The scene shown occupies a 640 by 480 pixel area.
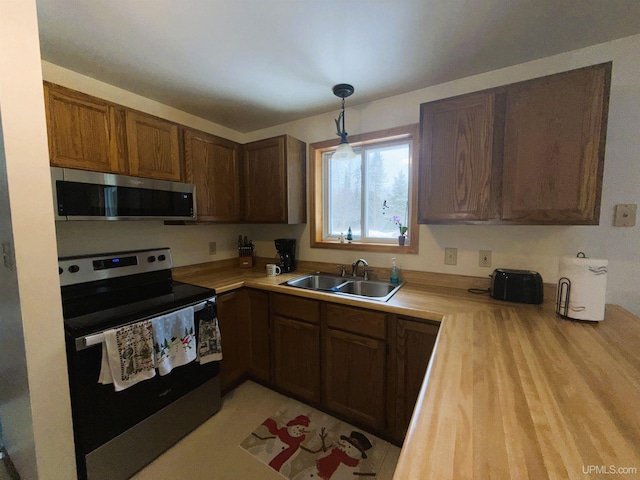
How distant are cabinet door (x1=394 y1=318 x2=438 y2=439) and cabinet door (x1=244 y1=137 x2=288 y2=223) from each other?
138 centimetres

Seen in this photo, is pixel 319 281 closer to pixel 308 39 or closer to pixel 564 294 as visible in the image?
pixel 564 294

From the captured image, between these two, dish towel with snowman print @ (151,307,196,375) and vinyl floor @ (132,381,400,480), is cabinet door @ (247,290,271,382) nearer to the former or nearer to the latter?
vinyl floor @ (132,381,400,480)

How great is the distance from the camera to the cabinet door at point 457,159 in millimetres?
1484

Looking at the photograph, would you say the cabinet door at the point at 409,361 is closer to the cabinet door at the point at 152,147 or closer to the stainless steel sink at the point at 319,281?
the stainless steel sink at the point at 319,281

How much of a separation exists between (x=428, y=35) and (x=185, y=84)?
1622mm

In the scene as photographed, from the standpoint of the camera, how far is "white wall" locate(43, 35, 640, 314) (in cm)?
142

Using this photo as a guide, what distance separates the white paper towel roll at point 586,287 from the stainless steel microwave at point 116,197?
2.38 meters

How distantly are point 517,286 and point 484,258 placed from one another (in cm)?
29

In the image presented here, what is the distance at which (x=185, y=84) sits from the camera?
73.0 inches

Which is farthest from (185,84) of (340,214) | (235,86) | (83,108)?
(340,214)

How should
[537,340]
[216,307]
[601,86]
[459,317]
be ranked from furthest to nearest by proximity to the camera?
[216,307], [459,317], [601,86], [537,340]

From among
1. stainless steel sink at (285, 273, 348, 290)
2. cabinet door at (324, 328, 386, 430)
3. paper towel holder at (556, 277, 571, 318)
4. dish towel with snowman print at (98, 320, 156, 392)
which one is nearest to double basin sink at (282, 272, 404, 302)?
stainless steel sink at (285, 273, 348, 290)

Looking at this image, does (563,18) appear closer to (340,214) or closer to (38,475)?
(340,214)

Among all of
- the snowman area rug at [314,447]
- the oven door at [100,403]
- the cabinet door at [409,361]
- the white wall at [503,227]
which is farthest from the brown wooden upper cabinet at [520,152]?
the oven door at [100,403]
